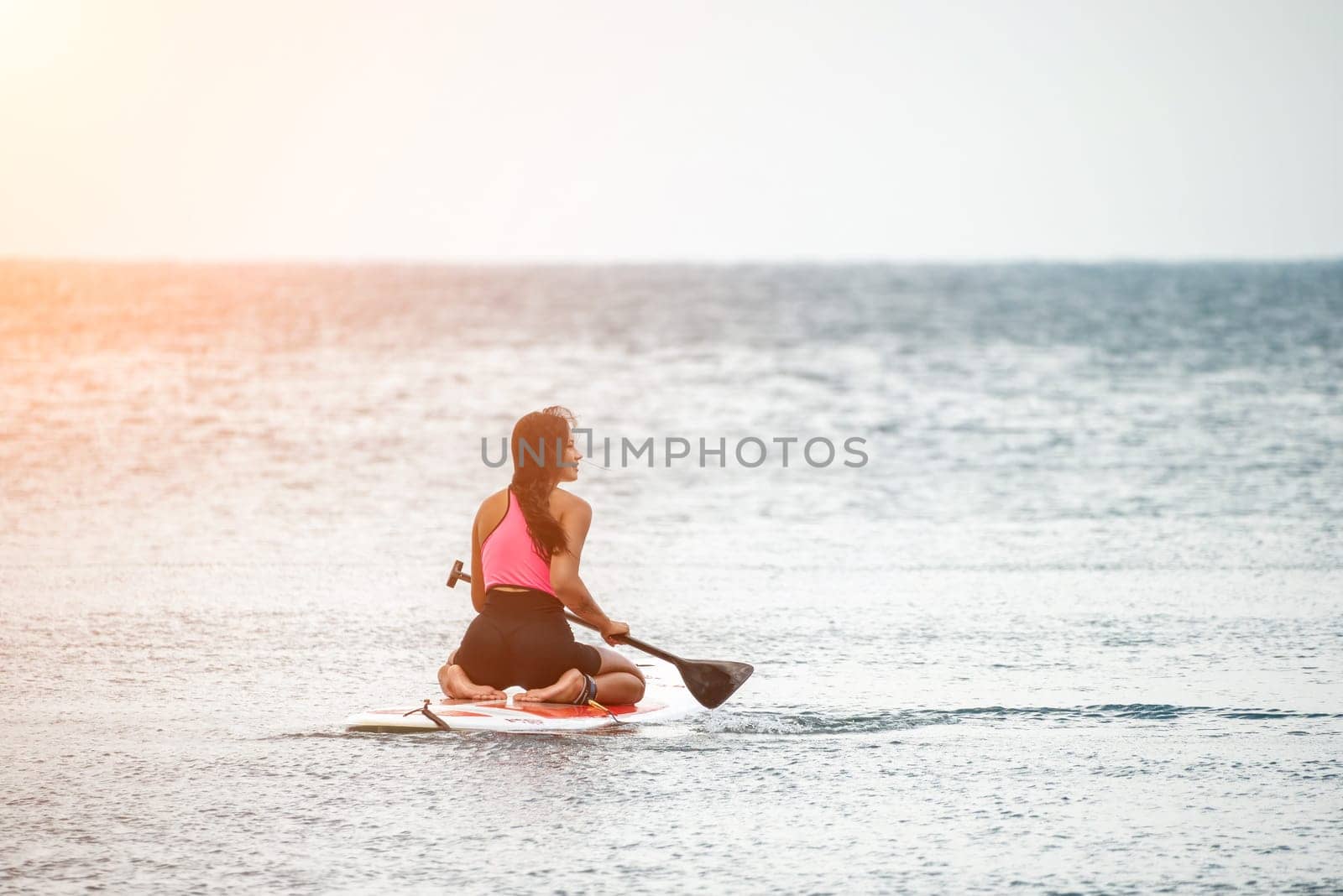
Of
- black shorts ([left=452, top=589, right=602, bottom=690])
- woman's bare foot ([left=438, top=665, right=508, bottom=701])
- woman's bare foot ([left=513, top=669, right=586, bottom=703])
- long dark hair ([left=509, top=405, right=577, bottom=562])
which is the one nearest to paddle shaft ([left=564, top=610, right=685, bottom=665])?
black shorts ([left=452, top=589, right=602, bottom=690])

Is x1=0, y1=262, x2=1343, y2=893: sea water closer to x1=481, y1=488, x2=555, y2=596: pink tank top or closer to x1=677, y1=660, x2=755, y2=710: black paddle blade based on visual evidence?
x1=677, y1=660, x2=755, y2=710: black paddle blade

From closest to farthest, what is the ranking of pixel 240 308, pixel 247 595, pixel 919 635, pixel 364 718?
pixel 364 718
pixel 919 635
pixel 247 595
pixel 240 308

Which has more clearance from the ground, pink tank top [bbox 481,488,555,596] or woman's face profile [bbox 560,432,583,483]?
woman's face profile [bbox 560,432,583,483]

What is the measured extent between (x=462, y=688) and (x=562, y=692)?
437mm

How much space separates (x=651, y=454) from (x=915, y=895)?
46.6 feet

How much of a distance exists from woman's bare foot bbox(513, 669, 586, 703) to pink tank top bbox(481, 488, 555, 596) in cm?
37

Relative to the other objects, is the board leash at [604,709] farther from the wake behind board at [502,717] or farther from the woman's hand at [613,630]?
the woman's hand at [613,630]

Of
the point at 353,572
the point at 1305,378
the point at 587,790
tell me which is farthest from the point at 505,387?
the point at 587,790

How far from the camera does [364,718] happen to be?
667cm

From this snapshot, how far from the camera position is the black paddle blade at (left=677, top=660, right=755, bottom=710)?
7.06 m

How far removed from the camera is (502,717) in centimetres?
662

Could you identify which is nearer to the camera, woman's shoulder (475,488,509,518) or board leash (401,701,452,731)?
board leash (401,701,452,731)

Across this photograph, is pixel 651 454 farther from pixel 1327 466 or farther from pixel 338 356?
pixel 338 356

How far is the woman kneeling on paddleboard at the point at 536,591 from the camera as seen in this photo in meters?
6.84
